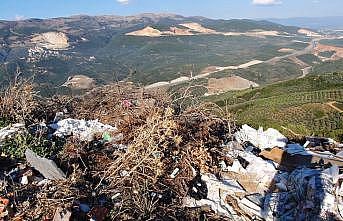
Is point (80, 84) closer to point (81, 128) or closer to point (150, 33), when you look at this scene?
point (81, 128)

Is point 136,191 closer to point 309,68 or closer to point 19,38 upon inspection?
point 309,68

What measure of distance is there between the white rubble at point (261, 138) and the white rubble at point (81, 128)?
6.84ft

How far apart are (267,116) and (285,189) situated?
68.3 ft

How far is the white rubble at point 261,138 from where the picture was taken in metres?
6.29

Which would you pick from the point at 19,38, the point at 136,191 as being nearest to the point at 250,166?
the point at 136,191

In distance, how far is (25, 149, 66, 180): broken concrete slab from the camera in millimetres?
4520

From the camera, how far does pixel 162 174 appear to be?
4.86 meters

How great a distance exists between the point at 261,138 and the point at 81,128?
9.38 ft

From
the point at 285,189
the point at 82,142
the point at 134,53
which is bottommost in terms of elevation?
the point at 134,53

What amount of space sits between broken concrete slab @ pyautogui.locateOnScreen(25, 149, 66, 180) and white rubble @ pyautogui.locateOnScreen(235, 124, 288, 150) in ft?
9.53

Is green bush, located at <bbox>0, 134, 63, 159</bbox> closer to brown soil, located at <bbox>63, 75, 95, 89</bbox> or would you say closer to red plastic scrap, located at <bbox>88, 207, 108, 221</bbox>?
red plastic scrap, located at <bbox>88, 207, 108, 221</bbox>

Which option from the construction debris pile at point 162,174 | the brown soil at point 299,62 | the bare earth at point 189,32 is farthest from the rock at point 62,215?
the bare earth at point 189,32

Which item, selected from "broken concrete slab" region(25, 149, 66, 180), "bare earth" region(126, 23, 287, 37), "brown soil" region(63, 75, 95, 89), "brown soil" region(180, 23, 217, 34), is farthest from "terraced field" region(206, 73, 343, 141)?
"brown soil" region(180, 23, 217, 34)

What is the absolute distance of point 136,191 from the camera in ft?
14.7
